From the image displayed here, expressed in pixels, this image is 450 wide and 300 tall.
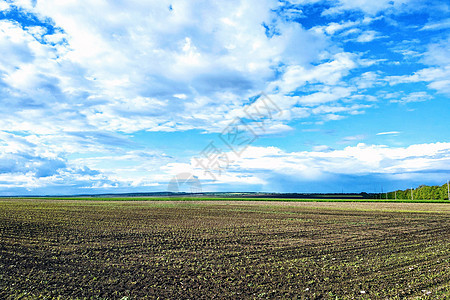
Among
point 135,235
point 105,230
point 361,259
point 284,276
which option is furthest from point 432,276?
point 105,230

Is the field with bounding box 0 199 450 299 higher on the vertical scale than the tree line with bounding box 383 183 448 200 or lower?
lower

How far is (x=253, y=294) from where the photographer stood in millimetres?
10977

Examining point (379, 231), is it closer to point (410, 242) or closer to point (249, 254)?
point (410, 242)

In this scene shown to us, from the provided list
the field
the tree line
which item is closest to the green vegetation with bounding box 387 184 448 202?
the tree line

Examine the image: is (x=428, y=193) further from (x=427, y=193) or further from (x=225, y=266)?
(x=225, y=266)

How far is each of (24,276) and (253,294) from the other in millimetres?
9836

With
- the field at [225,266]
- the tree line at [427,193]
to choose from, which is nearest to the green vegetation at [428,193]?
the tree line at [427,193]

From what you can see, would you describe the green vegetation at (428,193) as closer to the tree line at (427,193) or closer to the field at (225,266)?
the tree line at (427,193)

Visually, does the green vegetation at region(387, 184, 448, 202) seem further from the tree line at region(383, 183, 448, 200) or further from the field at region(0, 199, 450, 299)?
the field at region(0, 199, 450, 299)

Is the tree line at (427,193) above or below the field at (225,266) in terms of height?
above

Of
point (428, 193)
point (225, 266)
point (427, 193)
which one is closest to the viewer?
point (225, 266)

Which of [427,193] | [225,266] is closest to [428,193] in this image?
[427,193]

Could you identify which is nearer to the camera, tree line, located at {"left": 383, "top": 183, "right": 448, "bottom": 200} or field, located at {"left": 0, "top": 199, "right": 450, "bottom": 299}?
field, located at {"left": 0, "top": 199, "right": 450, "bottom": 299}

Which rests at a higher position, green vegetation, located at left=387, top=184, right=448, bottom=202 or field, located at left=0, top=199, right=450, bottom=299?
green vegetation, located at left=387, top=184, right=448, bottom=202
